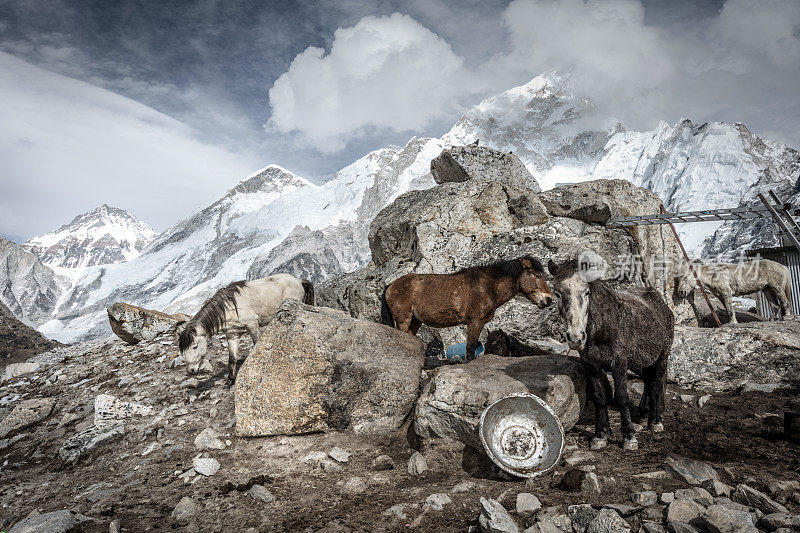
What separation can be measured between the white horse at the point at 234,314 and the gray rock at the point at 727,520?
8100 mm

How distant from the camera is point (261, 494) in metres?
4.02

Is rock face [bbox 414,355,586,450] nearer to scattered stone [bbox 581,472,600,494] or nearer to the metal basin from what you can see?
the metal basin

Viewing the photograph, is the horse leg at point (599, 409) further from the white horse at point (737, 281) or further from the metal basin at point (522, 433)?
the white horse at point (737, 281)

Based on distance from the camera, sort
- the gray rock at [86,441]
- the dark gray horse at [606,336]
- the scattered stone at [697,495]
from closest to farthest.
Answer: the scattered stone at [697,495], the dark gray horse at [606,336], the gray rock at [86,441]

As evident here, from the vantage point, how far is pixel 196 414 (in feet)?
22.1

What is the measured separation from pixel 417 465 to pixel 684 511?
2.51 metres

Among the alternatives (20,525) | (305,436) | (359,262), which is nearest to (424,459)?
(305,436)

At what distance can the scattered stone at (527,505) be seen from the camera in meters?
3.28

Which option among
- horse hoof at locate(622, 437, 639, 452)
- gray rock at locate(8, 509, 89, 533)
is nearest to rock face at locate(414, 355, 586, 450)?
horse hoof at locate(622, 437, 639, 452)

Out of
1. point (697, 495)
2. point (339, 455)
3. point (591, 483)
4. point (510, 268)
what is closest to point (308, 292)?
point (510, 268)

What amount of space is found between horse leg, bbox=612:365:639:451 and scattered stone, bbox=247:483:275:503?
3.97m

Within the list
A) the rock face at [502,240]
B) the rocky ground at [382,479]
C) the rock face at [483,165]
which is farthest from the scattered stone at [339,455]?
the rock face at [483,165]

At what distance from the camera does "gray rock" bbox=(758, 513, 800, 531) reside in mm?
2617

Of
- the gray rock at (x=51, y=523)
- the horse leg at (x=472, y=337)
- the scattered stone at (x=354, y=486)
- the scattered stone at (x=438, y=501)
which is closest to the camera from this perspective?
the gray rock at (x=51, y=523)
